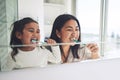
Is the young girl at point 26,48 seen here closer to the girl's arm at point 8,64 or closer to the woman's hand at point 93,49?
the girl's arm at point 8,64

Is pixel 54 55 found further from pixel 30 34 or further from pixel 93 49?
pixel 93 49

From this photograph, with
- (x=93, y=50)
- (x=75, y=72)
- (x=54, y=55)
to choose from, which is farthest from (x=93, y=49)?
(x=54, y=55)

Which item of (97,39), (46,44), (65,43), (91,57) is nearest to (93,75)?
(91,57)

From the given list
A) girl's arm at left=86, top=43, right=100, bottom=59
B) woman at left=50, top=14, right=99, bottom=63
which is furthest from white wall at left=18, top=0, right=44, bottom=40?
girl's arm at left=86, top=43, right=100, bottom=59

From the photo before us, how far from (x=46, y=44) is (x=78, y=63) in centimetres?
33

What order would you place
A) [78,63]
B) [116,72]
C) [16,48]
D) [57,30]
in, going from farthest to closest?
1. [116,72]
2. [78,63]
3. [57,30]
4. [16,48]

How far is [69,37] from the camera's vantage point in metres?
1.31

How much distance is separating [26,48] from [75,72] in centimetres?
46

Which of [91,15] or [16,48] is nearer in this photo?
[16,48]

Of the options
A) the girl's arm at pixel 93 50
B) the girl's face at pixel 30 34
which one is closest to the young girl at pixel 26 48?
the girl's face at pixel 30 34

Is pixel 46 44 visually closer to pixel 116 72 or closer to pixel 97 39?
pixel 97 39

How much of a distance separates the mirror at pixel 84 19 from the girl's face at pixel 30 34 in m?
0.04

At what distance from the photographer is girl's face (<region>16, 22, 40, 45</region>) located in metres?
1.16

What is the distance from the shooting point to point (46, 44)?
1.24 m
